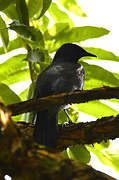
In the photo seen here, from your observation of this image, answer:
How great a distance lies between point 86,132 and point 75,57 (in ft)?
6.63

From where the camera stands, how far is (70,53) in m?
3.04

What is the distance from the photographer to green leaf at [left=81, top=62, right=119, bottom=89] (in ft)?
7.27

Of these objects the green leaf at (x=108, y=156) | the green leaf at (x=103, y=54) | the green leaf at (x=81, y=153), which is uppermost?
the green leaf at (x=103, y=54)

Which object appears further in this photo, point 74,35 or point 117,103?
point 74,35

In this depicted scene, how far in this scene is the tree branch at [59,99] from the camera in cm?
99

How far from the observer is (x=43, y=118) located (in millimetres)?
1744

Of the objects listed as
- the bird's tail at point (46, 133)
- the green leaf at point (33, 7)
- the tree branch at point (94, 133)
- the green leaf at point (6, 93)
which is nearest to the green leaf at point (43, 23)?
the green leaf at point (33, 7)

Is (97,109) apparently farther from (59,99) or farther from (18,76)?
(59,99)

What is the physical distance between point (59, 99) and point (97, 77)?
4.35 ft

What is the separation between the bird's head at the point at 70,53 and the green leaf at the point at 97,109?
66 cm

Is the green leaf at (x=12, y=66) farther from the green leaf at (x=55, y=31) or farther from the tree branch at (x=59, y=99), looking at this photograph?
the tree branch at (x=59, y=99)

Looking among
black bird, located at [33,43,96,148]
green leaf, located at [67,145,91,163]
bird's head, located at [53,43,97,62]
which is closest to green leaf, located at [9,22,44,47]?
black bird, located at [33,43,96,148]

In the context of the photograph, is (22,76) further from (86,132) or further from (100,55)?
(86,132)

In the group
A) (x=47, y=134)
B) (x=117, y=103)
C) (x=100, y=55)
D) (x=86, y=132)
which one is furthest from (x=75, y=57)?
(x=86, y=132)
